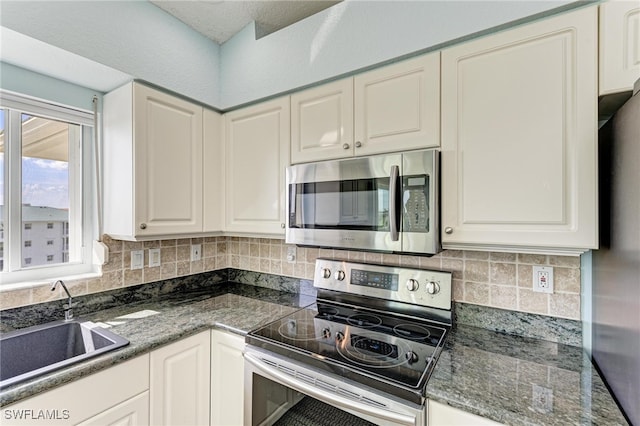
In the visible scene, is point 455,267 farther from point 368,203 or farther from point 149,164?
point 149,164

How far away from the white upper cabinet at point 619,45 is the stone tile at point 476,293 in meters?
0.86

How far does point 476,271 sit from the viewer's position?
1.40 metres

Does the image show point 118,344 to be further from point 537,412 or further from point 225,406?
point 537,412

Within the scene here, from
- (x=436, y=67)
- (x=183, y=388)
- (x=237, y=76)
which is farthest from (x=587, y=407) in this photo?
(x=237, y=76)

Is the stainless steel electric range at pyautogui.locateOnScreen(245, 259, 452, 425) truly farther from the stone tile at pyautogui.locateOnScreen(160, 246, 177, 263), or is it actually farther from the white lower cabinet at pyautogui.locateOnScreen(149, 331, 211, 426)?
the stone tile at pyautogui.locateOnScreen(160, 246, 177, 263)

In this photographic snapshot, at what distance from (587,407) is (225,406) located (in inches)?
54.7

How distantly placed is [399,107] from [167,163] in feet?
4.05

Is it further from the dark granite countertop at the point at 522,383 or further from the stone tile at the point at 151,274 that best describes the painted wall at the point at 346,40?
the dark granite countertop at the point at 522,383

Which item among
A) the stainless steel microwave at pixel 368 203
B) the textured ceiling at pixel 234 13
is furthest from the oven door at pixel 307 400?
the textured ceiling at pixel 234 13

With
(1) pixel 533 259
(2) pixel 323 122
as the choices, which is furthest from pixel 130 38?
(1) pixel 533 259

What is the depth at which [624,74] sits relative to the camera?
917 mm

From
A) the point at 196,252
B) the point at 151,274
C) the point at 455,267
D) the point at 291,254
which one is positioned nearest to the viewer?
the point at 455,267

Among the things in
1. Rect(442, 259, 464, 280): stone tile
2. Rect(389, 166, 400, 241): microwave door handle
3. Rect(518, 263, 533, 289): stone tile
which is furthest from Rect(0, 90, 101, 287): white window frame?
Rect(518, 263, 533, 289): stone tile

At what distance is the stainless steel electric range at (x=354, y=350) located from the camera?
0.97 m
